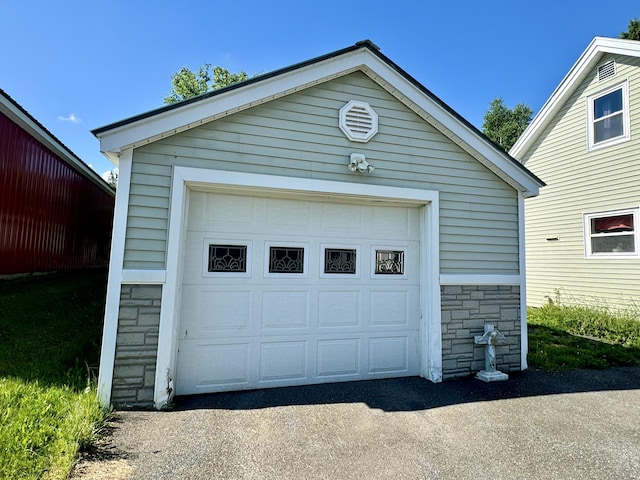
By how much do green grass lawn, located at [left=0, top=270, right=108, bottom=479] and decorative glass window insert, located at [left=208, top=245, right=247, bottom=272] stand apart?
1698 millimetres

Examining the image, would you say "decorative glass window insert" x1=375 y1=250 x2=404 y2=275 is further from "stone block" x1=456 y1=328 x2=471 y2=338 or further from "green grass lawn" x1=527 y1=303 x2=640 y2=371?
"green grass lawn" x1=527 y1=303 x2=640 y2=371

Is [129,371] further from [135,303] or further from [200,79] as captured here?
[200,79]

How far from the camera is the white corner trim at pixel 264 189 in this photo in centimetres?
344

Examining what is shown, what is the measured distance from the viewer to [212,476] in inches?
92.7

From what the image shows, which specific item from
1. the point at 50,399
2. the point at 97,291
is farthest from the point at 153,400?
the point at 97,291

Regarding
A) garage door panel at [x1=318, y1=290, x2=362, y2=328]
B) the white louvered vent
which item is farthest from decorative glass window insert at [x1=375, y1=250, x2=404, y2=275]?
the white louvered vent

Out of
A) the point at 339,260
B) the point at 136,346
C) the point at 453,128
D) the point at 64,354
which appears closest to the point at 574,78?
the point at 453,128

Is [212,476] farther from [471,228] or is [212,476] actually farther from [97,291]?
[97,291]

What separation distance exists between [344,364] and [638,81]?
9.44m

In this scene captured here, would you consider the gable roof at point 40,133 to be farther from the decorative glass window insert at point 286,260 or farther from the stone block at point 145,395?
the stone block at point 145,395

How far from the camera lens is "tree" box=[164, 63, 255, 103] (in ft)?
71.3

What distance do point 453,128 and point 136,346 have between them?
4.67m

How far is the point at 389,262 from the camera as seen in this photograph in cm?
455

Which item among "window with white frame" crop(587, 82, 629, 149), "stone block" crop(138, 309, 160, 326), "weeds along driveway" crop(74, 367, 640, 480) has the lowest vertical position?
"weeds along driveway" crop(74, 367, 640, 480)
